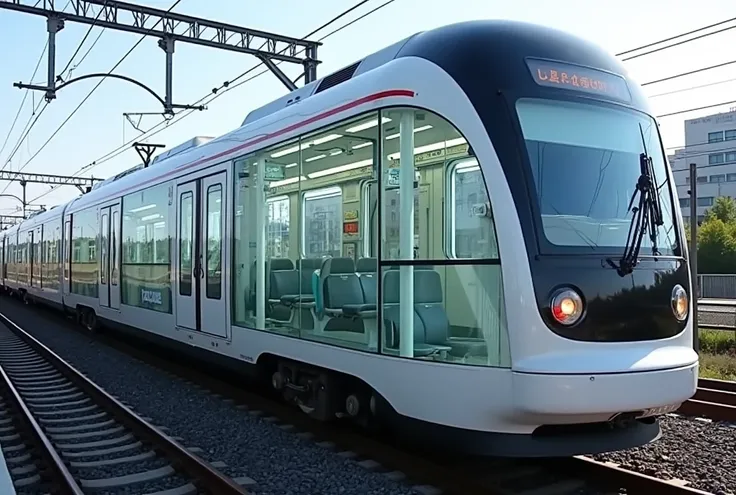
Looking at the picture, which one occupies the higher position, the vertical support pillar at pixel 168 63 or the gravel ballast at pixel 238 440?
the vertical support pillar at pixel 168 63

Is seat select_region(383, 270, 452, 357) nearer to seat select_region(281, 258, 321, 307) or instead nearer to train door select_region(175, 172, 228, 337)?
seat select_region(281, 258, 321, 307)

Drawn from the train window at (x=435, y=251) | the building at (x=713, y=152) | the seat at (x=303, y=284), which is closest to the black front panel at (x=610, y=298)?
the train window at (x=435, y=251)

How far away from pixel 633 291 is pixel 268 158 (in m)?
→ 3.87

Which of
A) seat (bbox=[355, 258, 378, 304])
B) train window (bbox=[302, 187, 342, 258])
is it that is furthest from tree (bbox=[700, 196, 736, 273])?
seat (bbox=[355, 258, 378, 304])

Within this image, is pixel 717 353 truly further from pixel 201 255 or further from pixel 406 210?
pixel 406 210

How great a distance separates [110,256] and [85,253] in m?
2.59

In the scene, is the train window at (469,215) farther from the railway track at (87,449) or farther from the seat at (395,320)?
the railway track at (87,449)

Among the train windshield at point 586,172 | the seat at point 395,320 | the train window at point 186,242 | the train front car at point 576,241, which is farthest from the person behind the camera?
the train window at point 186,242

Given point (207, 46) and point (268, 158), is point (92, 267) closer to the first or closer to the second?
point (207, 46)

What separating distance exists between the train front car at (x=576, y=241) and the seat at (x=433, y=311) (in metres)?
0.51

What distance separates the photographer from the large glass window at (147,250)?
1007cm

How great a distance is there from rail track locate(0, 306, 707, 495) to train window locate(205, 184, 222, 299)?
6.72 feet

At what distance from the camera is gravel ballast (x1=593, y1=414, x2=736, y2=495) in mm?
5211

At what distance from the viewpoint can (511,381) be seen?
14.6 feet
